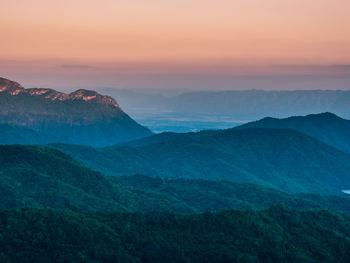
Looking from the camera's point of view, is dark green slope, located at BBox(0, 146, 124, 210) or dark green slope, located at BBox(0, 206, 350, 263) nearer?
dark green slope, located at BBox(0, 206, 350, 263)

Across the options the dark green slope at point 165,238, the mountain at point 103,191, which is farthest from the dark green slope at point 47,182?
the dark green slope at point 165,238

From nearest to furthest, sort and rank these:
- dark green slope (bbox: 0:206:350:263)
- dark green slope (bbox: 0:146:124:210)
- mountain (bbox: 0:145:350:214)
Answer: dark green slope (bbox: 0:206:350:263) < dark green slope (bbox: 0:146:124:210) < mountain (bbox: 0:145:350:214)

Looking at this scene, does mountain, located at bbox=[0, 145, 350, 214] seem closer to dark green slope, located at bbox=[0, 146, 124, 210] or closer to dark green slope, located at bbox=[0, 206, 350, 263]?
dark green slope, located at bbox=[0, 146, 124, 210]

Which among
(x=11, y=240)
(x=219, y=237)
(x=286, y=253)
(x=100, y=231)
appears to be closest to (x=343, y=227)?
(x=286, y=253)

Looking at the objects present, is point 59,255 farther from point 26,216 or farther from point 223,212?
point 223,212

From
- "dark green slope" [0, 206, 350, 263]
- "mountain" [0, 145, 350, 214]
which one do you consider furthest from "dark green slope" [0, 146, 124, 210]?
"dark green slope" [0, 206, 350, 263]

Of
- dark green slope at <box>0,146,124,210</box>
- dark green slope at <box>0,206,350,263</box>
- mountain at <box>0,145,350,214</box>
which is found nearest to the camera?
dark green slope at <box>0,206,350,263</box>

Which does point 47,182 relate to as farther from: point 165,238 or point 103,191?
point 165,238
